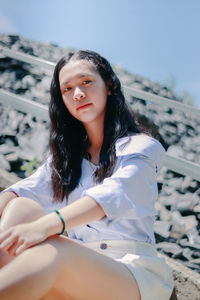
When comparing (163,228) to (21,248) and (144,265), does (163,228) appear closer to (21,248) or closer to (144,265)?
(144,265)

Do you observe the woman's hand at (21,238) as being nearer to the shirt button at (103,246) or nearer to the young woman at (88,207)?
the young woman at (88,207)

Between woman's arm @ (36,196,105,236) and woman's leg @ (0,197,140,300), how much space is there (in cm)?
5

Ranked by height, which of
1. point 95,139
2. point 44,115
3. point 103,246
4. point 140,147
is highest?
point 140,147

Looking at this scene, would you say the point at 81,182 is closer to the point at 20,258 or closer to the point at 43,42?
the point at 20,258

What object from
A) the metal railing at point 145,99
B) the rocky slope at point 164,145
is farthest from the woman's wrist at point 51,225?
the metal railing at point 145,99

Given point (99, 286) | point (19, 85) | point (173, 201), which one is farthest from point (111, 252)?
point (19, 85)

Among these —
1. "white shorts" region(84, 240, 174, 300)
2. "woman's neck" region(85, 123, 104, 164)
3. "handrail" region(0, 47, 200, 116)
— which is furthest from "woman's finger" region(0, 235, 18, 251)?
"handrail" region(0, 47, 200, 116)

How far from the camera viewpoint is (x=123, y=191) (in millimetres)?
1264

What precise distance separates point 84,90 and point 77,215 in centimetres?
60

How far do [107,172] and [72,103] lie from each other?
0.36 m

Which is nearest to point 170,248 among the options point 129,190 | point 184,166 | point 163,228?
point 163,228

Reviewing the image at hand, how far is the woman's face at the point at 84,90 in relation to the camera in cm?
159

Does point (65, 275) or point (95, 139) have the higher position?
point (95, 139)

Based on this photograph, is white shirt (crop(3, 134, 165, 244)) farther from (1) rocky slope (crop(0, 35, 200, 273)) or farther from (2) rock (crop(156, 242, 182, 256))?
(2) rock (crop(156, 242, 182, 256))
